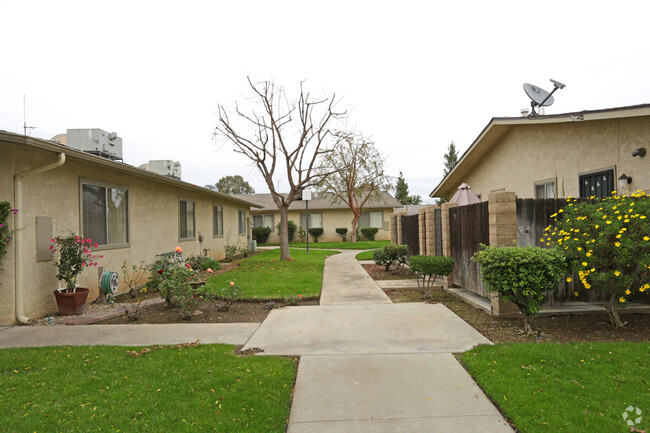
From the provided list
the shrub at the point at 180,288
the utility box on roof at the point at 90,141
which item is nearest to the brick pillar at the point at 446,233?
the shrub at the point at 180,288

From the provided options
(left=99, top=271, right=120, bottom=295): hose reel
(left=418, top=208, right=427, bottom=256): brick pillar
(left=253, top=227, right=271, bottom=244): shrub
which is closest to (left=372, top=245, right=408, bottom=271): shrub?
(left=418, top=208, right=427, bottom=256): brick pillar

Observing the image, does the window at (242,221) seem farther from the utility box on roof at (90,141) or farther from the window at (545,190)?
the window at (545,190)

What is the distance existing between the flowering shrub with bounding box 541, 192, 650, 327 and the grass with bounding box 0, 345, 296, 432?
4015mm

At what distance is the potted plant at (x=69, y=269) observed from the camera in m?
6.65

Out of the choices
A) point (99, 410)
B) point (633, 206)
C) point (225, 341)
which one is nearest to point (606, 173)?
point (633, 206)

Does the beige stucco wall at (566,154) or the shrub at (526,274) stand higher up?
the beige stucco wall at (566,154)

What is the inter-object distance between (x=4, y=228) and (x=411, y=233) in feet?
34.1

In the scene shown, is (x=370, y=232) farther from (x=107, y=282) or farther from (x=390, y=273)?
(x=107, y=282)

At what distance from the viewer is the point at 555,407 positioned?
122 inches

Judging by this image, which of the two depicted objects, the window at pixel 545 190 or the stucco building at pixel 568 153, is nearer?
the stucco building at pixel 568 153

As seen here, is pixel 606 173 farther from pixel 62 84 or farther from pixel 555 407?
pixel 62 84

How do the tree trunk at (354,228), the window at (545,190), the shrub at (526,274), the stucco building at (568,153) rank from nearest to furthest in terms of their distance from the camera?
the shrub at (526,274)
the stucco building at (568,153)
the window at (545,190)
the tree trunk at (354,228)

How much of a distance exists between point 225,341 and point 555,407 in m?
3.79

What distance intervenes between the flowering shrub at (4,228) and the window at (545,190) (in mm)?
10286
